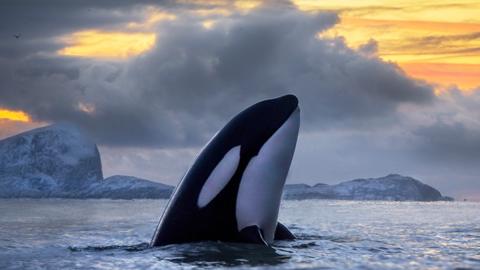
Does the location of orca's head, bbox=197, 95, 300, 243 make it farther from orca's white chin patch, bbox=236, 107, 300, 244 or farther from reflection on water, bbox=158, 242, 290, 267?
reflection on water, bbox=158, 242, 290, 267

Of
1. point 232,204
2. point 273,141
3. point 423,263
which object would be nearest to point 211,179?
point 232,204

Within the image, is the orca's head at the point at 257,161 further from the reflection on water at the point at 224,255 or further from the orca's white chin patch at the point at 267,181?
the reflection on water at the point at 224,255

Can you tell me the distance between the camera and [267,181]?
1419 cm

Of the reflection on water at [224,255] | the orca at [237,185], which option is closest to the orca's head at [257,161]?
the orca at [237,185]

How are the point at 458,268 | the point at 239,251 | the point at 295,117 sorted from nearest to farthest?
the point at 458,268
the point at 239,251
the point at 295,117

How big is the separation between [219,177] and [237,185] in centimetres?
39

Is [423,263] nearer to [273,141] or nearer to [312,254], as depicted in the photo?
[312,254]

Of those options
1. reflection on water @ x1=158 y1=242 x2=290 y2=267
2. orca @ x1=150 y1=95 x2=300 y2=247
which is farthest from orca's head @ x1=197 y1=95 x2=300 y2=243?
reflection on water @ x1=158 y1=242 x2=290 y2=267

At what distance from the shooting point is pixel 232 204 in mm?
13805

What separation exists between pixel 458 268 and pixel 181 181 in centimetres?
561

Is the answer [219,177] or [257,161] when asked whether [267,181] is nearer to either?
[257,161]

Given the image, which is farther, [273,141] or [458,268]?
[273,141]

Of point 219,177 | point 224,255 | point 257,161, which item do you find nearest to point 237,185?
point 219,177

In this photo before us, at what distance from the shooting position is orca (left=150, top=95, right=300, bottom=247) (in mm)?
13742
